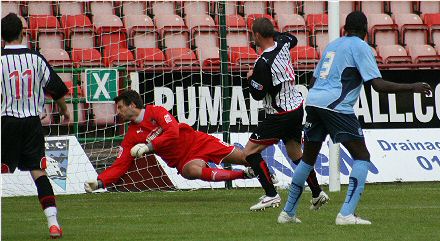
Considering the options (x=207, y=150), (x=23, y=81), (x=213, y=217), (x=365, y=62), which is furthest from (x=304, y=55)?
(x=23, y=81)

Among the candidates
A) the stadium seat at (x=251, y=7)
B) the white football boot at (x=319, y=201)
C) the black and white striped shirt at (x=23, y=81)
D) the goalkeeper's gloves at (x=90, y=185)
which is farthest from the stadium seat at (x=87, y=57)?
the black and white striped shirt at (x=23, y=81)

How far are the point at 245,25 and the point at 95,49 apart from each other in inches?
97.5

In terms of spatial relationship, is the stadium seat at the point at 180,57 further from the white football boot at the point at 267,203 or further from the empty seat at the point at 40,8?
the white football boot at the point at 267,203

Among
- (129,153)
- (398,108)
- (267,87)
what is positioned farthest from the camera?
(398,108)

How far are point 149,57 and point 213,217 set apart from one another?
6175 mm

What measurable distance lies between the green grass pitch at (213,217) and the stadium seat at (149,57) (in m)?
2.51

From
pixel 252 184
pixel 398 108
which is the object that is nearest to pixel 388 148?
pixel 398 108

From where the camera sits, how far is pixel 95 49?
1653cm

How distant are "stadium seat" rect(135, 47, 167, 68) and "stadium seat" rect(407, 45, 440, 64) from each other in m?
4.27

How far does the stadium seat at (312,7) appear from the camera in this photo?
19125 mm

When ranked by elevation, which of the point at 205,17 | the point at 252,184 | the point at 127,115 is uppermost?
the point at 205,17

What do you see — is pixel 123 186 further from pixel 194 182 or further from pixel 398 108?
pixel 398 108

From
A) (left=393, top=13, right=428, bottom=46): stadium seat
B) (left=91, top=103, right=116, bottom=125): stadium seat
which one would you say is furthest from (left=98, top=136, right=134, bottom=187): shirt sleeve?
(left=393, top=13, right=428, bottom=46): stadium seat

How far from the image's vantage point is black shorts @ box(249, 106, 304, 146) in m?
11.6
